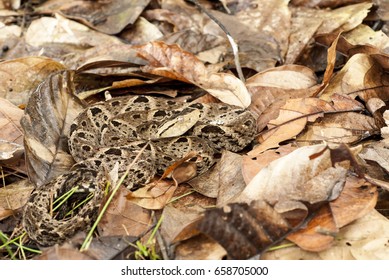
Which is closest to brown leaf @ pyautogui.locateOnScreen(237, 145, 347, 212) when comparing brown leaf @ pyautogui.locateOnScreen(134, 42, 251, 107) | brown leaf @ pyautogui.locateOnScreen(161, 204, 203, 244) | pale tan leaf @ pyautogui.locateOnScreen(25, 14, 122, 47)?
brown leaf @ pyautogui.locateOnScreen(161, 204, 203, 244)

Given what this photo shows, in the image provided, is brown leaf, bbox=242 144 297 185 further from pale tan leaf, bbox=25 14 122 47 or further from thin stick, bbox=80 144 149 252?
pale tan leaf, bbox=25 14 122 47

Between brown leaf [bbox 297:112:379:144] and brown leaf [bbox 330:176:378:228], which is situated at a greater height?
brown leaf [bbox 330:176:378:228]

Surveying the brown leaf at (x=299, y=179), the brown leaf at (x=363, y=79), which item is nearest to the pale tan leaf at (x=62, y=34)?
the brown leaf at (x=363, y=79)

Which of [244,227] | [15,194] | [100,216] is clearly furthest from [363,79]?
[15,194]

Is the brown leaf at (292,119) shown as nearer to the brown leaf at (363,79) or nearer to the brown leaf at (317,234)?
the brown leaf at (363,79)

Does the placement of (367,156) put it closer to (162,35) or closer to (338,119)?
(338,119)
